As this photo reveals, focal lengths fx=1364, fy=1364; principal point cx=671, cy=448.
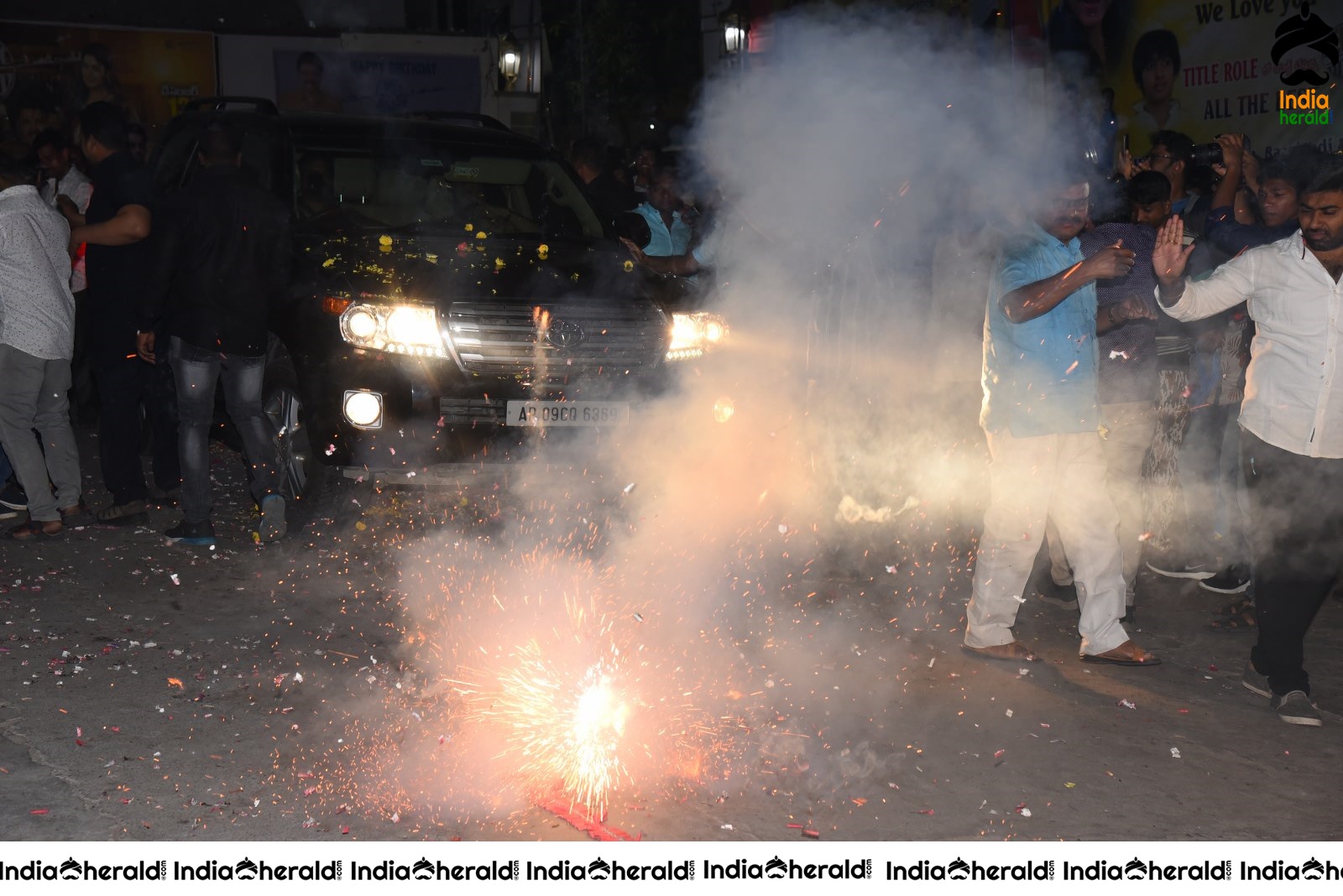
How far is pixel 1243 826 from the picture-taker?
4.06 meters

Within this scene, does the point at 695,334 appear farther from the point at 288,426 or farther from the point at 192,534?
the point at 192,534

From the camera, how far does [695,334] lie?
706 cm

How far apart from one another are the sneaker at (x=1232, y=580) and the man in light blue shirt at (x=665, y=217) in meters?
4.04

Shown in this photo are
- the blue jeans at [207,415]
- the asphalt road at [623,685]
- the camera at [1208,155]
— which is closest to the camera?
the asphalt road at [623,685]

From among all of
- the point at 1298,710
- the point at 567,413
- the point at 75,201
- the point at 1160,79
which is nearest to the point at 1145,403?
the point at 1298,710

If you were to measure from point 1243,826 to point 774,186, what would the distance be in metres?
4.29

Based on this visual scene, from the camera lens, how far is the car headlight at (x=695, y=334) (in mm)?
6953

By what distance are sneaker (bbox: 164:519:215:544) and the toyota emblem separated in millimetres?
2253

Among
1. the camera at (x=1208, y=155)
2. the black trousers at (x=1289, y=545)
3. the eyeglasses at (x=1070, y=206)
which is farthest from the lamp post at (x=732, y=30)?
the black trousers at (x=1289, y=545)

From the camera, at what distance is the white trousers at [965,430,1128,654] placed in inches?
222

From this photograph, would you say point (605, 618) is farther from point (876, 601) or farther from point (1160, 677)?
point (1160, 677)

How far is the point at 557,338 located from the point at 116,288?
2852 millimetres

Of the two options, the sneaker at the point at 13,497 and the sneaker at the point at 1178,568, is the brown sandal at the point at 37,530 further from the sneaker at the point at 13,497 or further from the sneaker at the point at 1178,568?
the sneaker at the point at 1178,568

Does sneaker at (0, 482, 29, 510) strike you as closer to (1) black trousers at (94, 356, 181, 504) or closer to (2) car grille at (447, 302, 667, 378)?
(1) black trousers at (94, 356, 181, 504)
